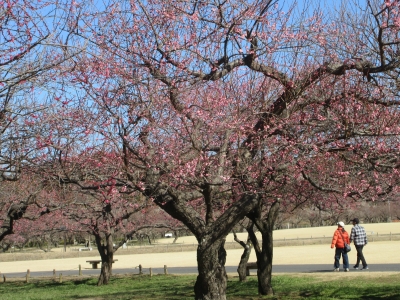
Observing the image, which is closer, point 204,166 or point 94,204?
point 204,166

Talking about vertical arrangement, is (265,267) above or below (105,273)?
above

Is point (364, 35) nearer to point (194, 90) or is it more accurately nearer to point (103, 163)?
point (194, 90)

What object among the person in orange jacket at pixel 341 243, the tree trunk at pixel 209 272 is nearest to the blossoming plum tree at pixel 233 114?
the tree trunk at pixel 209 272

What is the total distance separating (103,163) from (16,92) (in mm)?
3042

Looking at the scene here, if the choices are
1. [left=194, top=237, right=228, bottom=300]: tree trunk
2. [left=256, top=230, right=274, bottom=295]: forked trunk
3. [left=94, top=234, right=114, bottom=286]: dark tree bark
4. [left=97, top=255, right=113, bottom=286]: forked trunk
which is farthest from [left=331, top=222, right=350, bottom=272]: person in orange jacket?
[left=194, top=237, right=228, bottom=300]: tree trunk

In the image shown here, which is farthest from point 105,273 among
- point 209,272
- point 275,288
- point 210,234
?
point 210,234

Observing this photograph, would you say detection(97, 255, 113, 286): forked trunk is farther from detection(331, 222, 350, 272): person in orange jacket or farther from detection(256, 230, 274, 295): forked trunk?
detection(256, 230, 274, 295): forked trunk

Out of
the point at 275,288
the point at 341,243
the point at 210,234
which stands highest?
the point at 210,234

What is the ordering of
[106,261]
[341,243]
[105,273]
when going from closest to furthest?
[341,243] < [105,273] < [106,261]

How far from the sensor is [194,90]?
10.6 meters

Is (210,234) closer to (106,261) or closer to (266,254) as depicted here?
(266,254)

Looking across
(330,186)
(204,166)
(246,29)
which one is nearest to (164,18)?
(246,29)

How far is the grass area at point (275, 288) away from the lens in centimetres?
1352

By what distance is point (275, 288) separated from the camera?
16.0m
